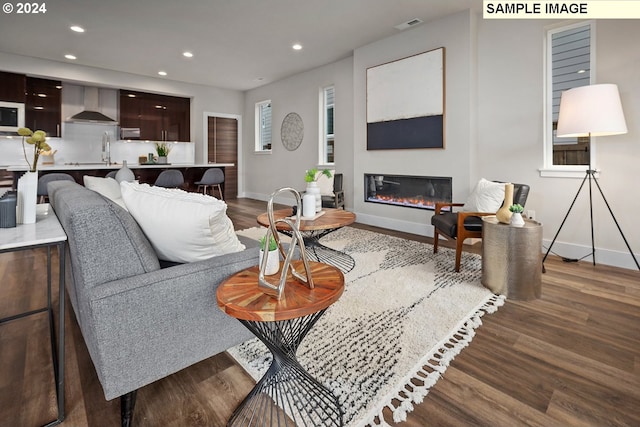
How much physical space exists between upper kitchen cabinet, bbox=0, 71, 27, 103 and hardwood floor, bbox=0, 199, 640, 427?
17.3ft

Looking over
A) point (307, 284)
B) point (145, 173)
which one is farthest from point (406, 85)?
point (145, 173)

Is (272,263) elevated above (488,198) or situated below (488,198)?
below

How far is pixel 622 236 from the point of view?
3119 mm

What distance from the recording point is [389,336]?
1.93m

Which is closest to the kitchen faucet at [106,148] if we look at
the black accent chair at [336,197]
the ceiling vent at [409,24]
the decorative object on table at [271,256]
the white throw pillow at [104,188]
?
the white throw pillow at [104,188]

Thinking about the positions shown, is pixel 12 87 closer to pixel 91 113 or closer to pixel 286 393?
pixel 91 113

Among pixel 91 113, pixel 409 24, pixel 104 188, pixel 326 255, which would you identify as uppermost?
pixel 409 24

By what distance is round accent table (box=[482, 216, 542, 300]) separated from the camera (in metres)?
2.42

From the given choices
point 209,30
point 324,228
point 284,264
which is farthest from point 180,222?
point 209,30

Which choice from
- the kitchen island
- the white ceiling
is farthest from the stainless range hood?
the kitchen island

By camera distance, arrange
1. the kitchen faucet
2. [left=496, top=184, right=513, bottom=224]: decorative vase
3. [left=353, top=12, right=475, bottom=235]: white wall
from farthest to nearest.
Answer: the kitchen faucet
[left=353, top=12, right=475, bottom=235]: white wall
[left=496, top=184, right=513, bottom=224]: decorative vase

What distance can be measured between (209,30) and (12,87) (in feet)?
12.8

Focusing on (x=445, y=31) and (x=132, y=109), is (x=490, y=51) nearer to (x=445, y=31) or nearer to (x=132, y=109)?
(x=445, y=31)

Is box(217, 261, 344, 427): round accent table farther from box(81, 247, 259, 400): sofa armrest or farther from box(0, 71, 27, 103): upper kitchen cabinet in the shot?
box(0, 71, 27, 103): upper kitchen cabinet
